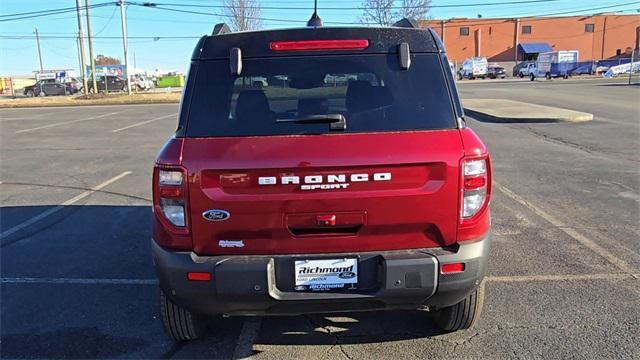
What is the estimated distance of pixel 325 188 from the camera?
274cm

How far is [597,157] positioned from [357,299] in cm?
904

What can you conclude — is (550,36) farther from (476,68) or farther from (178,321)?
(178,321)

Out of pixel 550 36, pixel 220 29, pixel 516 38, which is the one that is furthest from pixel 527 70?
pixel 220 29

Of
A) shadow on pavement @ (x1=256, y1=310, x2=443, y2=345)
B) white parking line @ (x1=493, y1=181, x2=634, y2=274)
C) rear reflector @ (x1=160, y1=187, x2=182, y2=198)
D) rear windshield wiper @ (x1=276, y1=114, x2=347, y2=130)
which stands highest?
rear windshield wiper @ (x1=276, y1=114, x2=347, y2=130)

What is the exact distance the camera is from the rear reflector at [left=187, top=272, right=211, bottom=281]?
279cm

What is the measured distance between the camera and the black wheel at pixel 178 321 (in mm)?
3254

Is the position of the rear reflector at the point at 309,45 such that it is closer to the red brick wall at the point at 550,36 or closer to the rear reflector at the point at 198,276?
the rear reflector at the point at 198,276

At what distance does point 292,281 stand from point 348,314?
113cm

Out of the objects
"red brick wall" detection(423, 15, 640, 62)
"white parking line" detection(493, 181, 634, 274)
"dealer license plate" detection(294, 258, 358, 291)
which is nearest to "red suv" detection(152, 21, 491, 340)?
"dealer license plate" detection(294, 258, 358, 291)

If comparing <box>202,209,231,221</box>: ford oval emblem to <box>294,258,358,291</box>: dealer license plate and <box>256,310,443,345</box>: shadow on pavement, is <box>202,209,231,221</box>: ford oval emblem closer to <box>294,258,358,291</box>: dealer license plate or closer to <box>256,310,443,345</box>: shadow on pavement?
<box>294,258,358,291</box>: dealer license plate

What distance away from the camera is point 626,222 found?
236 inches

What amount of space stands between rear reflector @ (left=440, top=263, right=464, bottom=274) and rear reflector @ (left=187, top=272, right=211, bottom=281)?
1.24 m

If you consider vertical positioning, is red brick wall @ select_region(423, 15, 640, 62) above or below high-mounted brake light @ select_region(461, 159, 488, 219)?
above

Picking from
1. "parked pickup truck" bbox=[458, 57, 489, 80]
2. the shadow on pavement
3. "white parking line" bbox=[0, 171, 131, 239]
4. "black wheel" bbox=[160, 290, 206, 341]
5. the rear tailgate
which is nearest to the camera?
the rear tailgate
